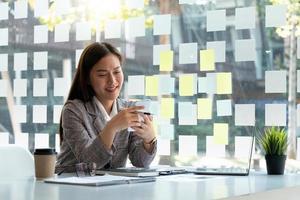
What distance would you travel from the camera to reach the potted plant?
2221mm

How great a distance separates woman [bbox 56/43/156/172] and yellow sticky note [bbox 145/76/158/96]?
1.13 feet

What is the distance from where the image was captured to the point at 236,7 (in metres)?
2.74

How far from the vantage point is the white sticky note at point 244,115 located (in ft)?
8.85

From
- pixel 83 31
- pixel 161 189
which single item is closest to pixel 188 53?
pixel 83 31

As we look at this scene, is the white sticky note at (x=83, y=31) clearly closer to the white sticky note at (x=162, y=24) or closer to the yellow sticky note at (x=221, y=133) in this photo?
the white sticky note at (x=162, y=24)

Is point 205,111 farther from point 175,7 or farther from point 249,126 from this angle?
point 175,7

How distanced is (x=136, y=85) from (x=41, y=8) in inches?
33.1

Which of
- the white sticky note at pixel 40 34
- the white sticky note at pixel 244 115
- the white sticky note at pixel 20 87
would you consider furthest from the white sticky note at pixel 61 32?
the white sticky note at pixel 244 115

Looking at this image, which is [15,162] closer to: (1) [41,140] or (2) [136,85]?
(2) [136,85]

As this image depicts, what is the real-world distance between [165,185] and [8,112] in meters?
2.10

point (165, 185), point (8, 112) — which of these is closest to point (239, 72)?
point (165, 185)

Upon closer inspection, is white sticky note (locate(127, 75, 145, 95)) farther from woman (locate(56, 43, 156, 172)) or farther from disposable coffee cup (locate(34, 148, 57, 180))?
disposable coffee cup (locate(34, 148, 57, 180))

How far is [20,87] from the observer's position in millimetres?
3496

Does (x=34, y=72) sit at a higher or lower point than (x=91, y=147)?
higher
